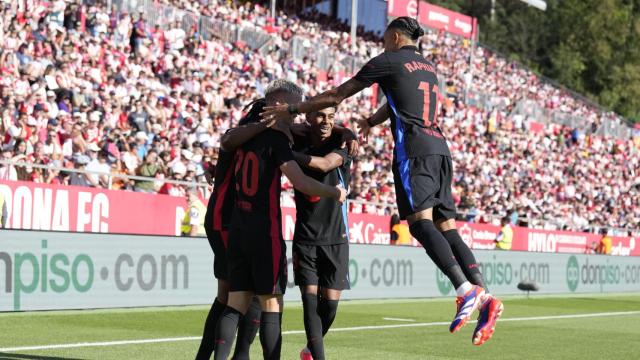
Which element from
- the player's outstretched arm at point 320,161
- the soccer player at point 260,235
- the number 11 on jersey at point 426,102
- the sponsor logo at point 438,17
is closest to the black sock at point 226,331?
the soccer player at point 260,235

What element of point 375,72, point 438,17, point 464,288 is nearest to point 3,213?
point 375,72

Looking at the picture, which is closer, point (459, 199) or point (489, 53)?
point (459, 199)

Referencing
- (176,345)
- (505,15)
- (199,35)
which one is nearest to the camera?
(176,345)

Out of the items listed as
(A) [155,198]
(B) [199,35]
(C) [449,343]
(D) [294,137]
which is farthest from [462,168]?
(D) [294,137]

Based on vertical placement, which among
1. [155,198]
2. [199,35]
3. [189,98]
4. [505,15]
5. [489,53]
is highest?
[505,15]

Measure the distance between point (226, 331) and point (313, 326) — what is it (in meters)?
1.27

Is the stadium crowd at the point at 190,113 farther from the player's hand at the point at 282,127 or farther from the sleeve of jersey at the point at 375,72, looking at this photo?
the sleeve of jersey at the point at 375,72

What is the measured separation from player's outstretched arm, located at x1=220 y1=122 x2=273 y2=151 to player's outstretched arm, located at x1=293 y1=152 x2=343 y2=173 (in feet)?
2.70

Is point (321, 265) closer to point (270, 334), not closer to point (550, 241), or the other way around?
point (270, 334)

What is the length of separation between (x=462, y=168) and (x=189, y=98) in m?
11.8

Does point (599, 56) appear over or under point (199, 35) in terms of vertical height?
over

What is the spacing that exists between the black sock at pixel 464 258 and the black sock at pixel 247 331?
5.12 feet

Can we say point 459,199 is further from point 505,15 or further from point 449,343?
point 505,15

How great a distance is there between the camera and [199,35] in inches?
1113
